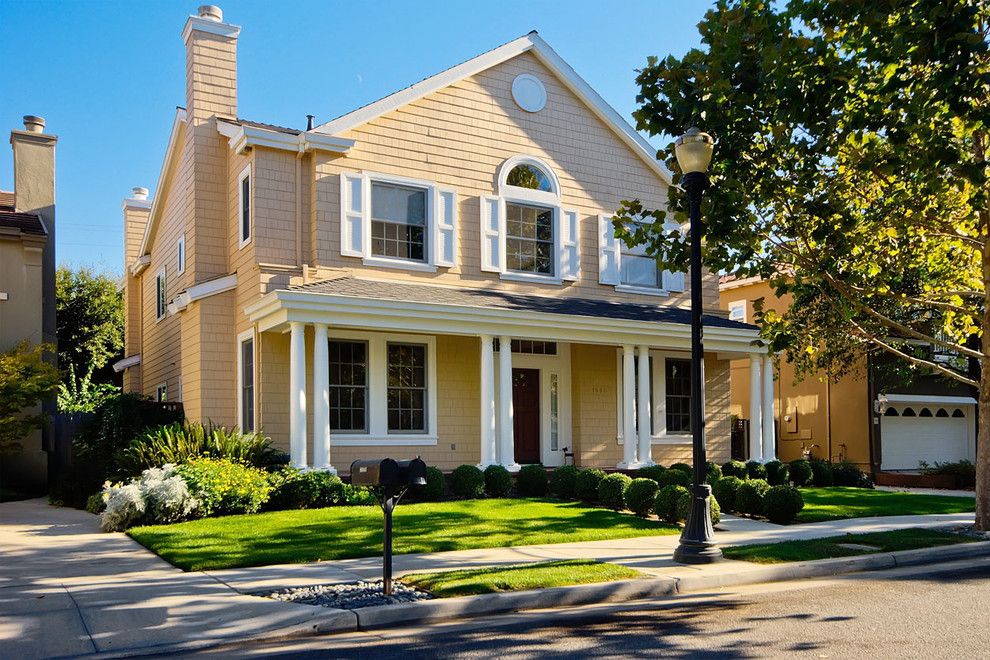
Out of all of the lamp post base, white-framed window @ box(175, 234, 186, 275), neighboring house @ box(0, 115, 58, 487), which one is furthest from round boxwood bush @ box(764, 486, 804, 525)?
neighboring house @ box(0, 115, 58, 487)

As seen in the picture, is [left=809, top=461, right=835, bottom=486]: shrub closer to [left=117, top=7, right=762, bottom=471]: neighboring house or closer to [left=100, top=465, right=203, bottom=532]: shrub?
[left=117, top=7, right=762, bottom=471]: neighboring house

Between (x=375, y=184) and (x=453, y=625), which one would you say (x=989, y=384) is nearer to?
(x=453, y=625)

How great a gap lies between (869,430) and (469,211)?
14.9m

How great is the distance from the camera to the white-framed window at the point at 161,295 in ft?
73.3

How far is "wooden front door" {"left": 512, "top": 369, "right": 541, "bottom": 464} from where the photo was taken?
1961cm

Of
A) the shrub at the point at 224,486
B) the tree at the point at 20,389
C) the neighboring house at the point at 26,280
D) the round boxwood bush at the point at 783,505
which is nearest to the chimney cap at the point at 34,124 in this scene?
the neighboring house at the point at 26,280

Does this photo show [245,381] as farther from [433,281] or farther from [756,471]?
[756,471]

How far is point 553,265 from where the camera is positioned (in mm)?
20016

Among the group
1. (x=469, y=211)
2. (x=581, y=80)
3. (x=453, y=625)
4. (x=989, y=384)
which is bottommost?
(x=453, y=625)

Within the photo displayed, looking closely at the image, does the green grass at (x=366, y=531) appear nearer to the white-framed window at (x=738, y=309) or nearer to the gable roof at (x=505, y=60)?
→ the gable roof at (x=505, y=60)

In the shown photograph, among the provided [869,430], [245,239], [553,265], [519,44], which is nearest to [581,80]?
[519,44]

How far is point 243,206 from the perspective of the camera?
58.6 ft

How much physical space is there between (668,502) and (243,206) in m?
10.1

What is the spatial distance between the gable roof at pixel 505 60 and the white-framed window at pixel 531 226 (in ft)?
6.83
